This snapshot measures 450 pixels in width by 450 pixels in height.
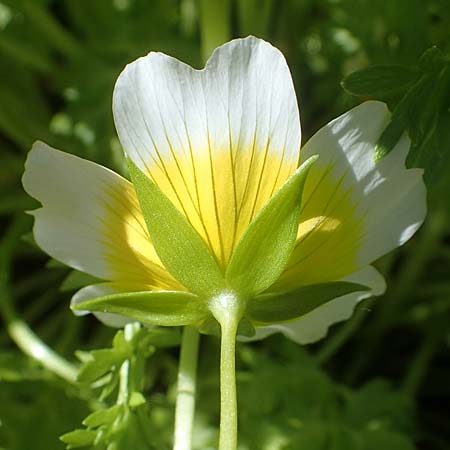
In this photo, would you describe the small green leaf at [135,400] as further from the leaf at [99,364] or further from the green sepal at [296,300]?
the green sepal at [296,300]

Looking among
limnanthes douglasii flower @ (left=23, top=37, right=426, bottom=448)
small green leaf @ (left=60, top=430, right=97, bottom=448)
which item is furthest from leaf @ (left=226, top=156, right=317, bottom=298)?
small green leaf @ (left=60, top=430, right=97, bottom=448)

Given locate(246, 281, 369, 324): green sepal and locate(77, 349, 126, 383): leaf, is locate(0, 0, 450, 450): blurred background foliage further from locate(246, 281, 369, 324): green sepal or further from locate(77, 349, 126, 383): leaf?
locate(246, 281, 369, 324): green sepal

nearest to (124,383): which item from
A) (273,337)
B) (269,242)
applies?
(269,242)

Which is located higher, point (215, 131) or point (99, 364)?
point (215, 131)

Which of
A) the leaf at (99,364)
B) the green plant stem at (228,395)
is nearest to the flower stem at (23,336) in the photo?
the leaf at (99,364)

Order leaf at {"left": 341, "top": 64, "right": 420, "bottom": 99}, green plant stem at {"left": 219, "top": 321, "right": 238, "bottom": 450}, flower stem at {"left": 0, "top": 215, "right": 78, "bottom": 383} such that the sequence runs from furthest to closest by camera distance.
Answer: flower stem at {"left": 0, "top": 215, "right": 78, "bottom": 383} → leaf at {"left": 341, "top": 64, "right": 420, "bottom": 99} → green plant stem at {"left": 219, "top": 321, "right": 238, "bottom": 450}

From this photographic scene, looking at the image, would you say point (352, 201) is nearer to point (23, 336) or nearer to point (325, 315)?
point (325, 315)

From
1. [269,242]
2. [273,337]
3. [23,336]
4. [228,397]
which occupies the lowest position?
[273,337]
